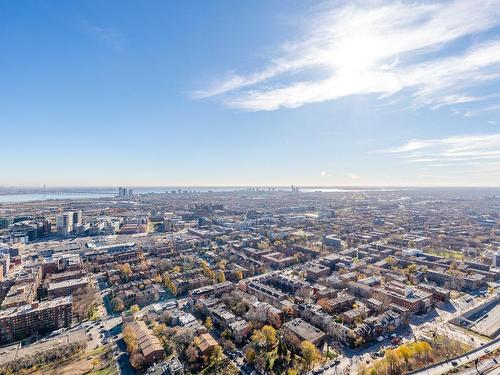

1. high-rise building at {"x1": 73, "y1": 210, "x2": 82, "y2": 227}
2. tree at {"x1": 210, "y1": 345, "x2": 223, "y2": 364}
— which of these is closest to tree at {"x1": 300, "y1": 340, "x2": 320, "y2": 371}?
tree at {"x1": 210, "y1": 345, "x2": 223, "y2": 364}

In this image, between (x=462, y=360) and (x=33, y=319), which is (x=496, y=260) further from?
(x=33, y=319)

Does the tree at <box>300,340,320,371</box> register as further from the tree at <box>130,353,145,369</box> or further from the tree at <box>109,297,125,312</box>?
the tree at <box>109,297,125,312</box>

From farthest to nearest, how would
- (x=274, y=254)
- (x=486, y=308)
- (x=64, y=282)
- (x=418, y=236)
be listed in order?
(x=418, y=236)
(x=274, y=254)
(x=64, y=282)
(x=486, y=308)

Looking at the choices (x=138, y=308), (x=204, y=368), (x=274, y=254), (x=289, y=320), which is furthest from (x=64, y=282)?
(x=274, y=254)

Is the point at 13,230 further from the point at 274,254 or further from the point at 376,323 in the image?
the point at 376,323

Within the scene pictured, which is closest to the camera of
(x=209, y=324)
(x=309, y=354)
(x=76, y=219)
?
(x=309, y=354)

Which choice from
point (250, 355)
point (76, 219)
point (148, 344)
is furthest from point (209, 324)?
point (76, 219)
